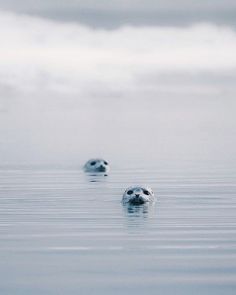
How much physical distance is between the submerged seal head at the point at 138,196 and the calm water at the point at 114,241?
1.12 ft

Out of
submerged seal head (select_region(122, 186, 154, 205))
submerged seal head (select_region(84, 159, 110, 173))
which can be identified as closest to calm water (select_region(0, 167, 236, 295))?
submerged seal head (select_region(122, 186, 154, 205))

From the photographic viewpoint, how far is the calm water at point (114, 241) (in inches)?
602

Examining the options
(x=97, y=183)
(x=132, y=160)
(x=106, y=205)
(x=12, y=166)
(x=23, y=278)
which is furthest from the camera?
(x=132, y=160)

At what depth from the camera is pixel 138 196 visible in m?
28.7

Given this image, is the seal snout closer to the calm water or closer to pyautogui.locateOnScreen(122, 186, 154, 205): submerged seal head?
the calm water

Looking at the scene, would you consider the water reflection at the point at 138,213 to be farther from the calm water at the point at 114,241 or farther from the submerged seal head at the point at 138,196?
the submerged seal head at the point at 138,196

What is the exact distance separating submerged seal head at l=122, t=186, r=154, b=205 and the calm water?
1.12ft

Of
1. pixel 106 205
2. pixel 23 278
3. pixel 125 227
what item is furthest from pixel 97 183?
pixel 23 278

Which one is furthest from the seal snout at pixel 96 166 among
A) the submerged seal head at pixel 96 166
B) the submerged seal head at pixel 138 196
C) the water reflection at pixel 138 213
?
the water reflection at pixel 138 213

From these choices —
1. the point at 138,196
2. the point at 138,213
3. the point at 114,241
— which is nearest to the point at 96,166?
the point at 138,196

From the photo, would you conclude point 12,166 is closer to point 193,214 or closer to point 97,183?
point 97,183

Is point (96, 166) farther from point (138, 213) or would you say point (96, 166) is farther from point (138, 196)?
point (138, 213)

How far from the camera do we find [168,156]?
208 ft

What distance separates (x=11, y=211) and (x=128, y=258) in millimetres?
9675
